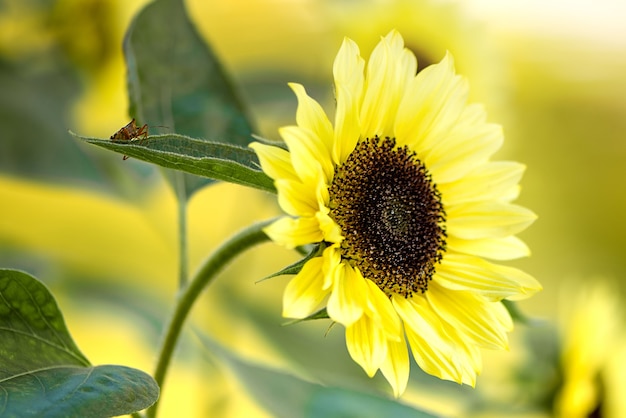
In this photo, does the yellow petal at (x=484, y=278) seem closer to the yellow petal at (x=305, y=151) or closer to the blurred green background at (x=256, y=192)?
the yellow petal at (x=305, y=151)

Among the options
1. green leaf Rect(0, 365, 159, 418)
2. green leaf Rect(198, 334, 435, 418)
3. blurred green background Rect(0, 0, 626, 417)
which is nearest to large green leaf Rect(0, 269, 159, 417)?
green leaf Rect(0, 365, 159, 418)

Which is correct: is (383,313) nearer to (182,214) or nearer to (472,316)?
(472,316)

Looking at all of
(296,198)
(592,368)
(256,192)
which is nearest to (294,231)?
(296,198)

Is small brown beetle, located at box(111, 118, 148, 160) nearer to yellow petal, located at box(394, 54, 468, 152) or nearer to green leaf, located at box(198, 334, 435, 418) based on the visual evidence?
yellow petal, located at box(394, 54, 468, 152)

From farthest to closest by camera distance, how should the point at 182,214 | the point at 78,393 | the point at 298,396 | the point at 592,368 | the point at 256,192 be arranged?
the point at 256,192 < the point at 592,368 < the point at 298,396 < the point at 182,214 < the point at 78,393

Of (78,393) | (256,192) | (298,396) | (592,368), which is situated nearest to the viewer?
(78,393)
